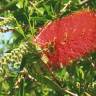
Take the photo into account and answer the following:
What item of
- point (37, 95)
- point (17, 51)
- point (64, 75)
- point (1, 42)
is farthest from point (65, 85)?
point (1, 42)

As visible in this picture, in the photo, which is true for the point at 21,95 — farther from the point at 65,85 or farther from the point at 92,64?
the point at 92,64

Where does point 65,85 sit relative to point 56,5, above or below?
below

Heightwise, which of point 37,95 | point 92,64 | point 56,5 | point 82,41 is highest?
point 56,5

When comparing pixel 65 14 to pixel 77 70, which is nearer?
pixel 65 14

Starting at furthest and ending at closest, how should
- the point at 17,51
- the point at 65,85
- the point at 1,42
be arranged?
the point at 1,42 < the point at 65,85 < the point at 17,51
